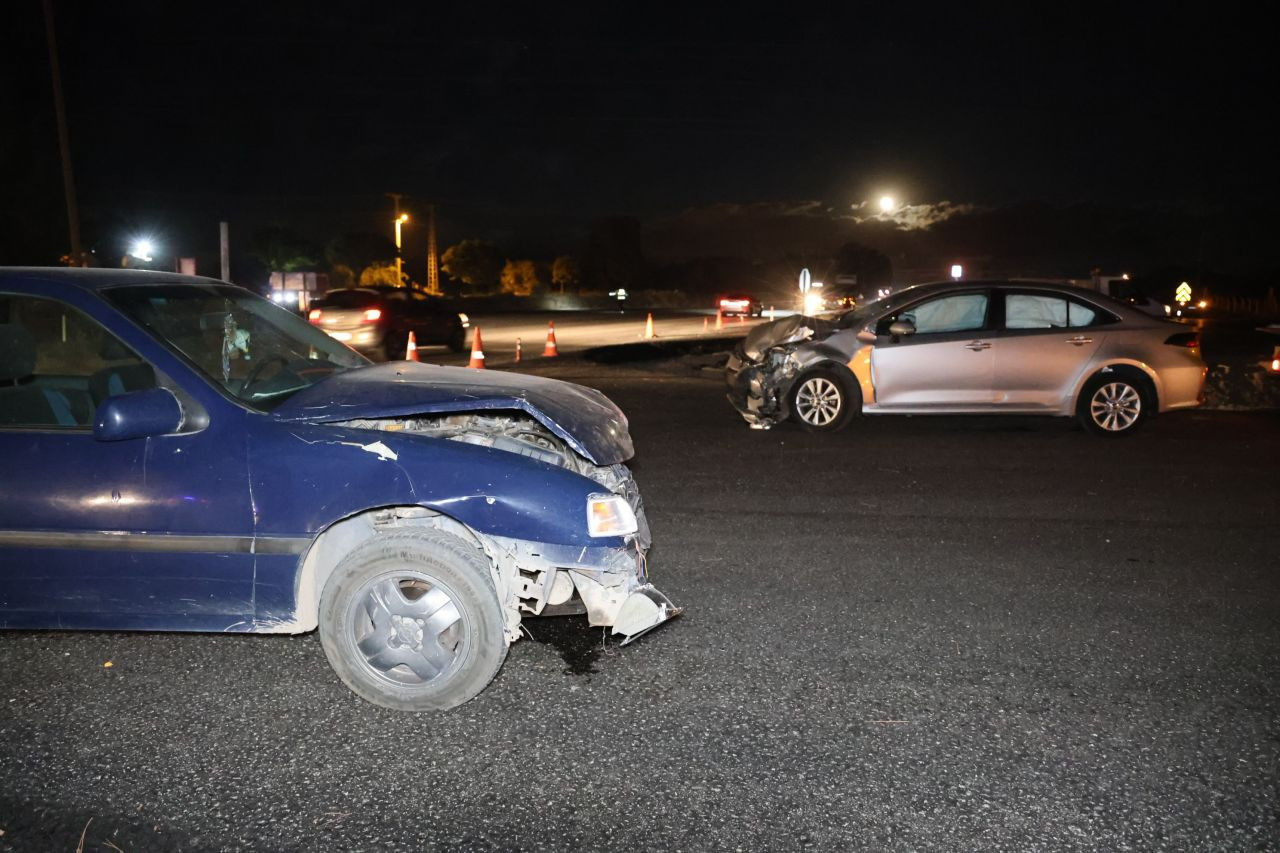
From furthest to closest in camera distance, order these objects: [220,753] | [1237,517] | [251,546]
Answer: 1. [1237,517]
2. [251,546]
3. [220,753]

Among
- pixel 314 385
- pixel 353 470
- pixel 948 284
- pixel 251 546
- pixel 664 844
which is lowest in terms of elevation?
pixel 664 844

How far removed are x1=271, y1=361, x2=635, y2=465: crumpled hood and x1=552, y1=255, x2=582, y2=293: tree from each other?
108361 mm

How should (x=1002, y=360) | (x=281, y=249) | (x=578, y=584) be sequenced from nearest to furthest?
(x=578, y=584), (x=1002, y=360), (x=281, y=249)

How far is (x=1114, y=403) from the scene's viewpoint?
35.3 ft

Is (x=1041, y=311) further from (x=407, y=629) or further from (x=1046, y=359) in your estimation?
(x=407, y=629)

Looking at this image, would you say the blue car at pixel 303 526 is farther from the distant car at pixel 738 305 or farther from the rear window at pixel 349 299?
the distant car at pixel 738 305

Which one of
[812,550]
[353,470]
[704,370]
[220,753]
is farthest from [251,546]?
[704,370]

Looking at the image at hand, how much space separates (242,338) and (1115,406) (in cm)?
892

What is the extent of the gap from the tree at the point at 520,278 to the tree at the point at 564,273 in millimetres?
5020

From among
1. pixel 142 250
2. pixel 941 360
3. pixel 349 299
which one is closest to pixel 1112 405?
pixel 941 360

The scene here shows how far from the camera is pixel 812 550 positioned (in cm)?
646

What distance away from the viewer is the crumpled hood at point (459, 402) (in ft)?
13.5

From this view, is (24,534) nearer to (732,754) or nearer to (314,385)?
(314,385)

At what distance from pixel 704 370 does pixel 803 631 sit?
13805 mm
